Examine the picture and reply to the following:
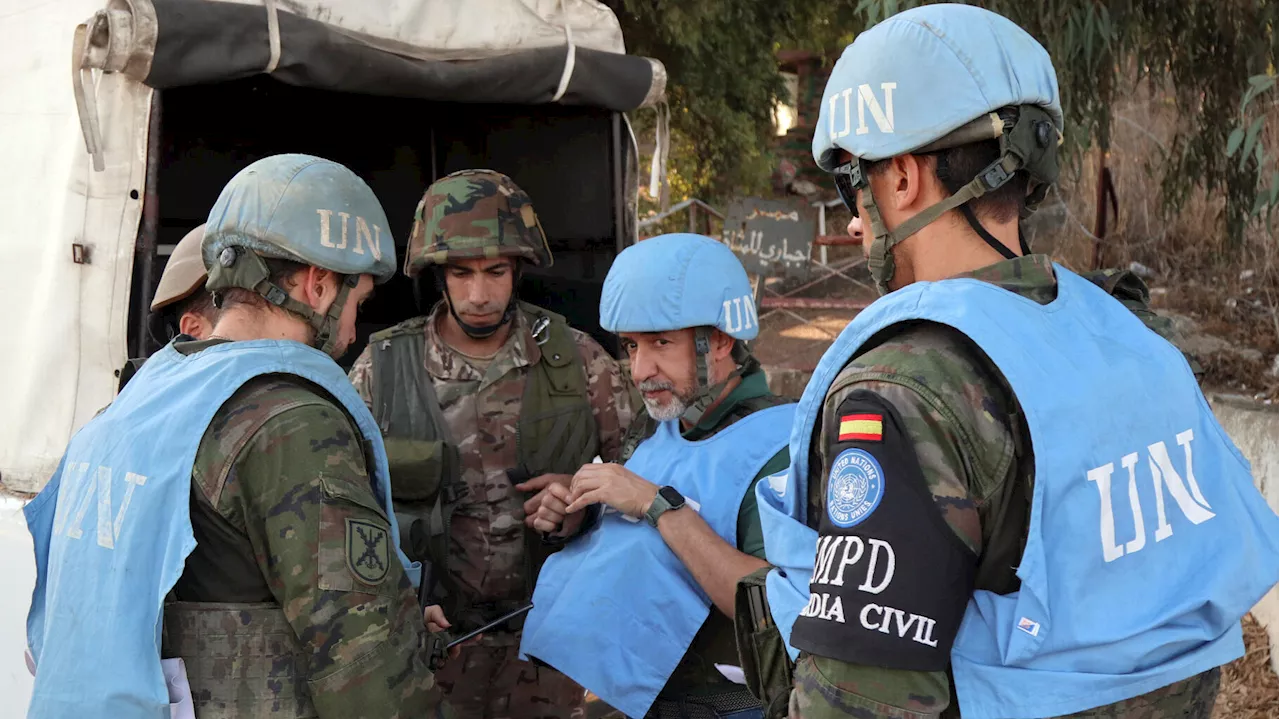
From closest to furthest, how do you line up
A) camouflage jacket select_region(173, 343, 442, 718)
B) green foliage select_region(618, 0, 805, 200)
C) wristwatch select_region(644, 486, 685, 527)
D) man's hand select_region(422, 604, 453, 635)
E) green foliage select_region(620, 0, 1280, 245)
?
1. camouflage jacket select_region(173, 343, 442, 718)
2. wristwatch select_region(644, 486, 685, 527)
3. man's hand select_region(422, 604, 453, 635)
4. green foliage select_region(620, 0, 1280, 245)
5. green foliage select_region(618, 0, 805, 200)

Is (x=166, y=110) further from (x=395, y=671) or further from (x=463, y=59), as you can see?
(x=395, y=671)

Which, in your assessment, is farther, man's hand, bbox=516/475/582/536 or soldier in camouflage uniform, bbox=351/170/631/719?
soldier in camouflage uniform, bbox=351/170/631/719

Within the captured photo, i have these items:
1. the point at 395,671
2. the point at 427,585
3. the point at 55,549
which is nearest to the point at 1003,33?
the point at 395,671

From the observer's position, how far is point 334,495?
195 cm

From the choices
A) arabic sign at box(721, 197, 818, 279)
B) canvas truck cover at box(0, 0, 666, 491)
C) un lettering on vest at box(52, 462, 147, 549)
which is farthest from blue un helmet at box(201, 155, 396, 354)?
arabic sign at box(721, 197, 818, 279)

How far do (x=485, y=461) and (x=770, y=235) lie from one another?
545 cm

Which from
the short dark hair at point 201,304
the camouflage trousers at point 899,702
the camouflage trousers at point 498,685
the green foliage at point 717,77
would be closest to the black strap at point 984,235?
the camouflage trousers at point 899,702

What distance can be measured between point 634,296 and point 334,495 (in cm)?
99

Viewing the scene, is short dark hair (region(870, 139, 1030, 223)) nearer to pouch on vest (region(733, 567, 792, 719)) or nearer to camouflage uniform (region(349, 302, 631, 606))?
pouch on vest (region(733, 567, 792, 719))

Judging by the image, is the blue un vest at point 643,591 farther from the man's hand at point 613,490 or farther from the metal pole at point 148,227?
the metal pole at point 148,227

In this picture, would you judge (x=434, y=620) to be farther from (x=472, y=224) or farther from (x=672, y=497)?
(x=472, y=224)

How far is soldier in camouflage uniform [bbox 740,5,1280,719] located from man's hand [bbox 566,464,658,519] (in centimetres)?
72

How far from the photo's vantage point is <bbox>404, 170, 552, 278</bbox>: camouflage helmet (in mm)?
3293

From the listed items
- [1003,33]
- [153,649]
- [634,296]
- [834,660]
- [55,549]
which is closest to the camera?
[834,660]
